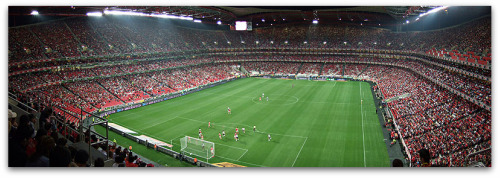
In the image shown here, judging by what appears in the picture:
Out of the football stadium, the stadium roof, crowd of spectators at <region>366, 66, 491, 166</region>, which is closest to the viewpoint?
the football stadium

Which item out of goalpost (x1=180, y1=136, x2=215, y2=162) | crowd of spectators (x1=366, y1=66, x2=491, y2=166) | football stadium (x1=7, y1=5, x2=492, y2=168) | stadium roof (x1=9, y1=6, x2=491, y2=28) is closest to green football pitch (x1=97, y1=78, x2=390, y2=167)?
football stadium (x1=7, y1=5, x2=492, y2=168)

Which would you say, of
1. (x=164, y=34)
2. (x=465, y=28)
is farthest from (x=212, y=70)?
(x=465, y=28)

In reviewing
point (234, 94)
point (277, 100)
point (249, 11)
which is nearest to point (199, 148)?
point (277, 100)

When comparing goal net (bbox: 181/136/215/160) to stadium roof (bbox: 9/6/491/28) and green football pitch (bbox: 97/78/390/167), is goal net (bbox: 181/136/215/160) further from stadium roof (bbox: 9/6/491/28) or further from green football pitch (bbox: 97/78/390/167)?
stadium roof (bbox: 9/6/491/28)

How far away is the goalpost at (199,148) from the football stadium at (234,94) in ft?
0.26

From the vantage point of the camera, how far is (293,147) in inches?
837

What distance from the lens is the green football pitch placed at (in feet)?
64.4

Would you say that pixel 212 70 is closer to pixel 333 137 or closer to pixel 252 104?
pixel 252 104

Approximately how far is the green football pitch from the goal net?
27.9 inches

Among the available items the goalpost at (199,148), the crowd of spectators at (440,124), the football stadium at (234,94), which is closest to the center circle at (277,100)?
the football stadium at (234,94)

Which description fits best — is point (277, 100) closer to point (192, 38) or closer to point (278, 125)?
point (278, 125)

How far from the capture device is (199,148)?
20.1 meters

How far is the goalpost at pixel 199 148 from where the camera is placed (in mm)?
19837

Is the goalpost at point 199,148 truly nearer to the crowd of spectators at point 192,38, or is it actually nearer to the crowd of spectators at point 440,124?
the crowd of spectators at point 440,124
